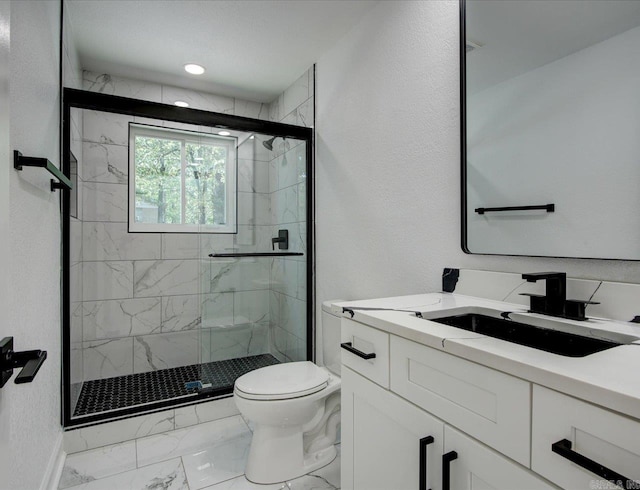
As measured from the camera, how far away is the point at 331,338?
2092mm

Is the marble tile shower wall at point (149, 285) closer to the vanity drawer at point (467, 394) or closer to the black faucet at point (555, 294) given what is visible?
the vanity drawer at point (467, 394)

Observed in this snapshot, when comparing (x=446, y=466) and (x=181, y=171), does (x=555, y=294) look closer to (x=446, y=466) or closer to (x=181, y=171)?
(x=446, y=466)

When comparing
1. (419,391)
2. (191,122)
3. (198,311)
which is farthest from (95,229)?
(419,391)

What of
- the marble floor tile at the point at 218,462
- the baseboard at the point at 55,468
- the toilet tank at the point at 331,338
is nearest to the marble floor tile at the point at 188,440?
the marble floor tile at the point at 218,462

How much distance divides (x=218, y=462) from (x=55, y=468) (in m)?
0.75

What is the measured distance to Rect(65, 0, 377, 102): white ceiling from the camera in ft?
6.51

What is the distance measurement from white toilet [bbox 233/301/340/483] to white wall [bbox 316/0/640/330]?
59 cm

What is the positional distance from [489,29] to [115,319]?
305 centimetres

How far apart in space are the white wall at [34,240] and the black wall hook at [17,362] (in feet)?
0.93

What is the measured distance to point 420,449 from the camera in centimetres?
83

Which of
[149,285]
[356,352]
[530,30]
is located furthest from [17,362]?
[149,285]

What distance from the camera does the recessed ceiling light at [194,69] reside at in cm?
265

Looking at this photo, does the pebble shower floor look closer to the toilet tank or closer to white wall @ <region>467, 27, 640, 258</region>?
the toilet tank

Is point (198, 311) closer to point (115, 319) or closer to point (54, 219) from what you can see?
point (115, 319)
